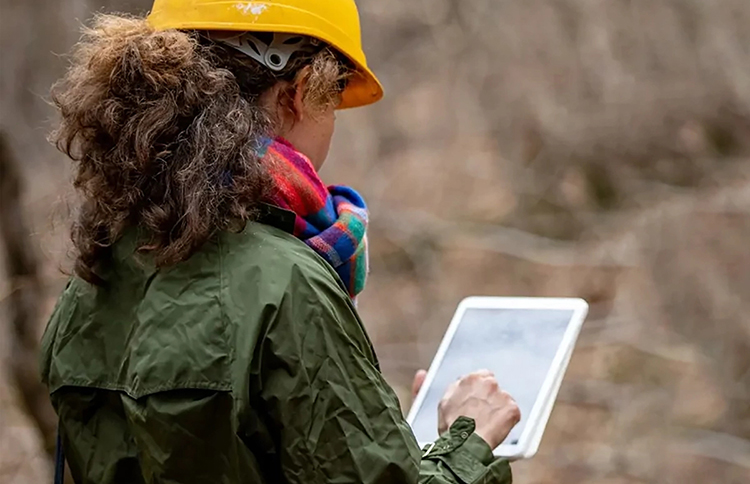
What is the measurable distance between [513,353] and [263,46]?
2.18ft

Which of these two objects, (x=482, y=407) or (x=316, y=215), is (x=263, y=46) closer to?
(x=316, y=215)

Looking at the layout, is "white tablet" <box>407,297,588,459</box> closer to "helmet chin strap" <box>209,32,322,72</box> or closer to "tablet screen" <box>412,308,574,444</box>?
"tablet screen" <box>412,308,574,444</box>

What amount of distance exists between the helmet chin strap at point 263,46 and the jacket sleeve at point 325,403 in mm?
340

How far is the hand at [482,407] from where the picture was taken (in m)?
1.49

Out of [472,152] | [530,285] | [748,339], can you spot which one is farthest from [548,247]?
[748,339]

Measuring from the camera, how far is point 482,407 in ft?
5.01

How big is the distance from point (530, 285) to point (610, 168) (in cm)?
66

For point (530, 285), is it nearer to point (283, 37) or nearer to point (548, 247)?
point (548, 247)

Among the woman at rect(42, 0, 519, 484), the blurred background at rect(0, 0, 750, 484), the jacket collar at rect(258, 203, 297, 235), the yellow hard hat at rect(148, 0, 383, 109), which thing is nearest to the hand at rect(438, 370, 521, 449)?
the woman at rect(42, 0, 519, 484)

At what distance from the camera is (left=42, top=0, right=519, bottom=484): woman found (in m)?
1.25

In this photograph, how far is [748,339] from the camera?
458cm

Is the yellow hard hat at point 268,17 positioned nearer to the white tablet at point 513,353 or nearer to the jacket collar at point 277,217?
the jacket collar at point 277,217

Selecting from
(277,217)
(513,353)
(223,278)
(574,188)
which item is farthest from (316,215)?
(574,188)

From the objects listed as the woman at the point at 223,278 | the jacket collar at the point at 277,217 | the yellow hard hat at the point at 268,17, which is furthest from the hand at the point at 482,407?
the yellow hard hat at the point at 268,17
